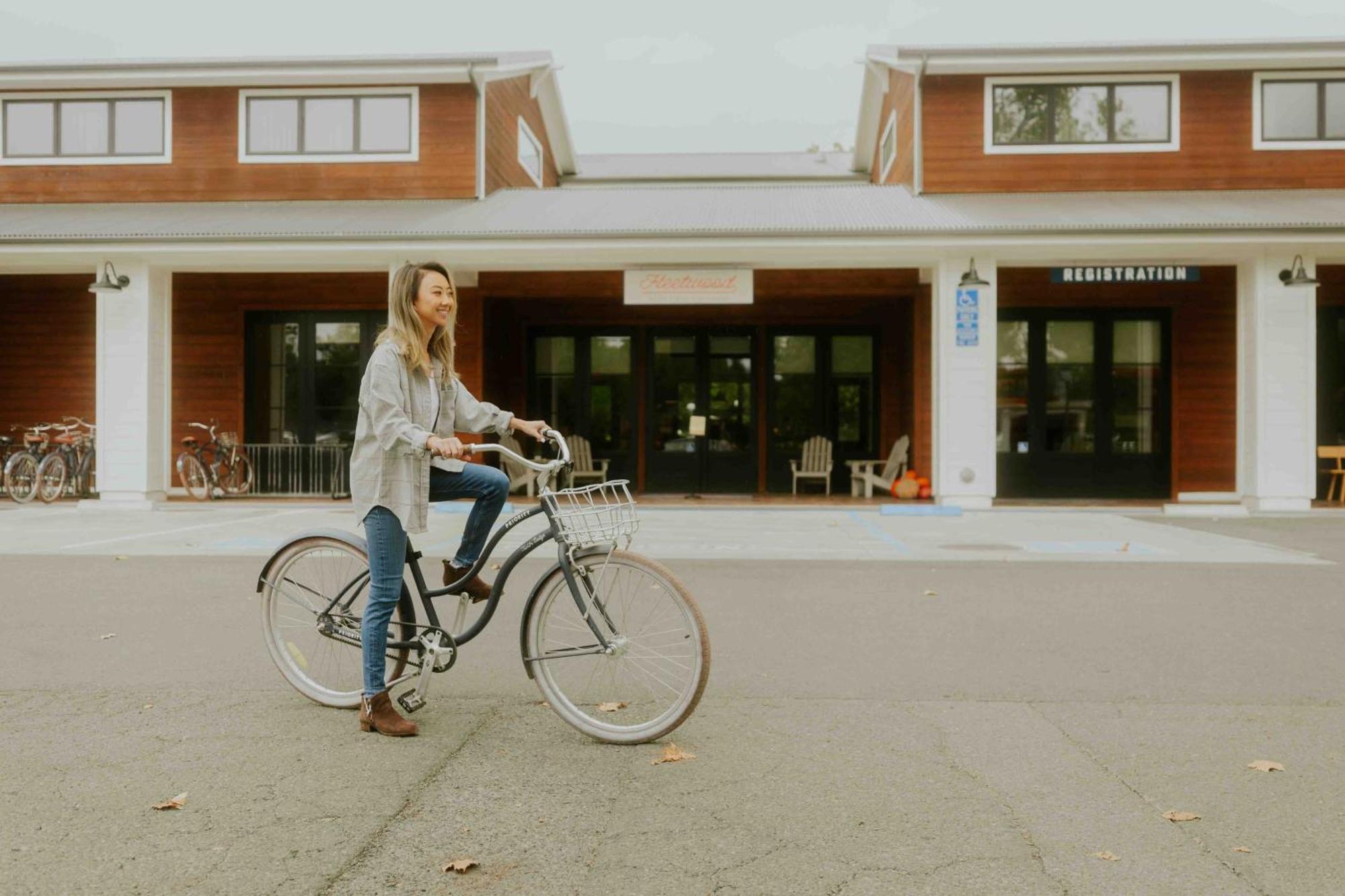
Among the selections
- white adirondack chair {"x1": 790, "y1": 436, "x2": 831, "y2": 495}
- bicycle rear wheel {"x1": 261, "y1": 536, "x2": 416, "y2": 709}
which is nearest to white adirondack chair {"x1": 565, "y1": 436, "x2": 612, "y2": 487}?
white adirondack chair {"x1": 790, "y1": 436, "x2": 831, "y2": 495}

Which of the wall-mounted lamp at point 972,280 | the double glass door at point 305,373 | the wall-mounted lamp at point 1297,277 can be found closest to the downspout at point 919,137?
the wall-mounted lamp at point 972,280

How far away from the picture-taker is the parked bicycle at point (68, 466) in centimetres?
1533

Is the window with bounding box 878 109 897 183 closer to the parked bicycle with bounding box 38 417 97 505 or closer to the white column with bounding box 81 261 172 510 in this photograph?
the white column with bounding box 81 261 172 510

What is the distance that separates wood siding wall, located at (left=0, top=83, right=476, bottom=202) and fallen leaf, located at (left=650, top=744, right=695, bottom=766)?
14314 mm

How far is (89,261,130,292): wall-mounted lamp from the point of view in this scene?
1455 centimetres

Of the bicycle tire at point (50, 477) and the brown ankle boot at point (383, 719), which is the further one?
the bicycle tire at point (50, 477)

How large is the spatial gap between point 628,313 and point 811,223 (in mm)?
5034

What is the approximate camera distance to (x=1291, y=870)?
297 centimetres

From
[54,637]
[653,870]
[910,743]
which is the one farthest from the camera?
[54,637]

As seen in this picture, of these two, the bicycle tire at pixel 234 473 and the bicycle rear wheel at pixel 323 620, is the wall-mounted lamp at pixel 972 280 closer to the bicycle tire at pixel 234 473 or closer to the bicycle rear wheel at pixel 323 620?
the bicycle tire at pixel 234 473

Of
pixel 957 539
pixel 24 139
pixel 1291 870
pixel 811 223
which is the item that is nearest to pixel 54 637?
pixel 1291 870

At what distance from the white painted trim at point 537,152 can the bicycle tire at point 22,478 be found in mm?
9042

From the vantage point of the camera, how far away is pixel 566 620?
4117mm

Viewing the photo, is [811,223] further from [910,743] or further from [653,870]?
[653,870]
